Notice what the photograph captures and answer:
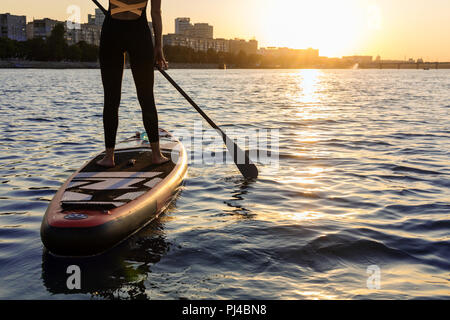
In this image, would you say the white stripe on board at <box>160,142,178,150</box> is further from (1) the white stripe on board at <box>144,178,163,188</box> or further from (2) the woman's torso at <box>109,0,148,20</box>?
(2) the woman's torso at <box>109,0,148,20</box>

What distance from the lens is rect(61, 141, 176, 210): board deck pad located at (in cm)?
416

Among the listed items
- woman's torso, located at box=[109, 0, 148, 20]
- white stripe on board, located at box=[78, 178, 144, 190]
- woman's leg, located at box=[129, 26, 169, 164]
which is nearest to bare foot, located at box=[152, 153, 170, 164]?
woman's leg, located at box=[129, 26, 169, 164]

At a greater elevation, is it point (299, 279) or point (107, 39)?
point (107, 39)

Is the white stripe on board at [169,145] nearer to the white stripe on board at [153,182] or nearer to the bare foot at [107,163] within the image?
the bare foot at [107,163]

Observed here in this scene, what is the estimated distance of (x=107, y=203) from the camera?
4082mm

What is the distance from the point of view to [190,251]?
4.03m

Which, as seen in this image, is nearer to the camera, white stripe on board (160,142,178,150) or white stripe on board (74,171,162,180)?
white stripe on board (74,171,162,180)

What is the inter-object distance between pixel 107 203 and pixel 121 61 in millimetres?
1987

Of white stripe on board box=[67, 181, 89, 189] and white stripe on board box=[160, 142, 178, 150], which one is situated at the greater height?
white stripe on board box=[160, 142, 178, 150]

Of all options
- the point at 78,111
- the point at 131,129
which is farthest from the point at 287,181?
the point at 78,111

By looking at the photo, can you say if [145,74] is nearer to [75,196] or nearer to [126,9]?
[126,9]

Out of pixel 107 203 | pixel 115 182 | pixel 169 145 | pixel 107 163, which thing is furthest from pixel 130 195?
pixel 169 145
